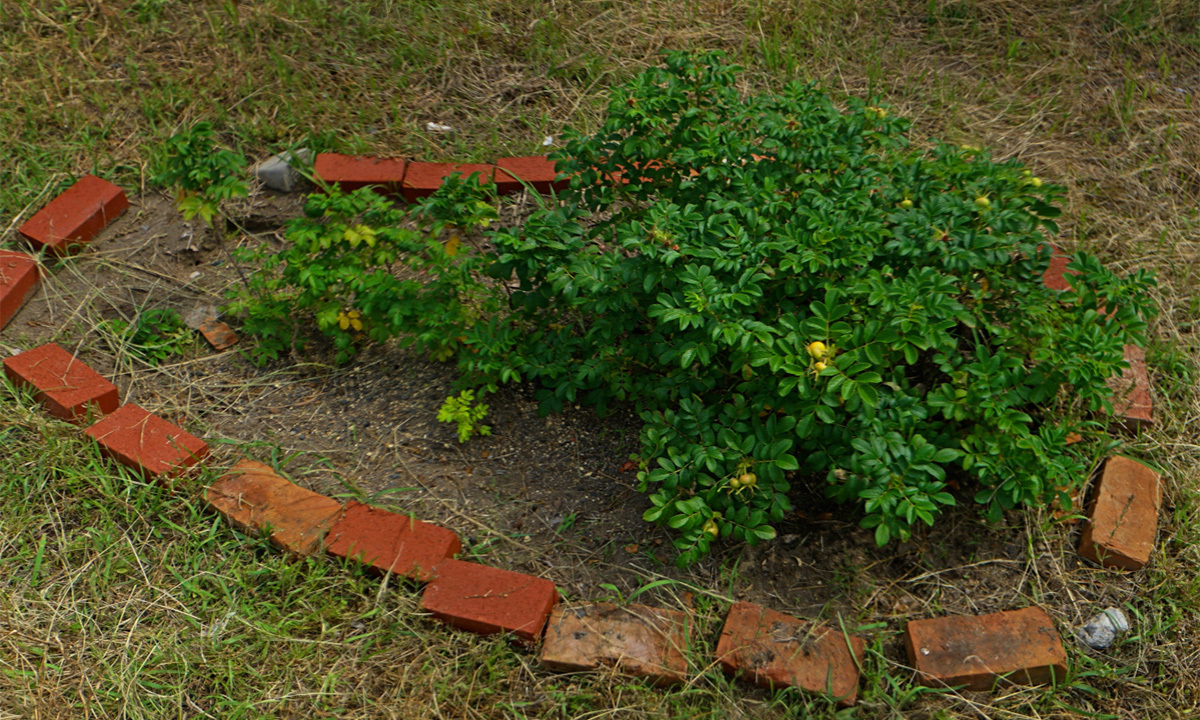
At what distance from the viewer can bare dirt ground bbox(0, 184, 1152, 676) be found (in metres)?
2.24

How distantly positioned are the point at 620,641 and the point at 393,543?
60cm

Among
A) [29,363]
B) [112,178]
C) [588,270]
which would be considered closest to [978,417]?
[588,270]

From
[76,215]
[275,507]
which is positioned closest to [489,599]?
[275,507]

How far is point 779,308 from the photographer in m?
2.22

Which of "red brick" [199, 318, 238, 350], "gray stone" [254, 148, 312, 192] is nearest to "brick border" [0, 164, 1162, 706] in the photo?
"red brick" [199, 318, 238, 350]

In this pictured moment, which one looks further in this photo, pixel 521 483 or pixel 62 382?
pixel 62 382

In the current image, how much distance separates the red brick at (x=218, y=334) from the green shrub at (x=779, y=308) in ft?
1.38

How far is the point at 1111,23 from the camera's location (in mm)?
3812

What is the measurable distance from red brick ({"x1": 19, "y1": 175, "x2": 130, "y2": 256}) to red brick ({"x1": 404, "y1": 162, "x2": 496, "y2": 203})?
1052 mm

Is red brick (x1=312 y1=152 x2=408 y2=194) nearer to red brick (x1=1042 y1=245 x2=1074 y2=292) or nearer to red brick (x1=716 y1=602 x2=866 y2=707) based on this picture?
red brick (x1=716 y1=602 x2=866 y2=707)

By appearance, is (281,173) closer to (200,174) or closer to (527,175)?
(200,174)

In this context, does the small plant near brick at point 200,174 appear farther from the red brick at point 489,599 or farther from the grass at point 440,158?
the red brick at point 489,599

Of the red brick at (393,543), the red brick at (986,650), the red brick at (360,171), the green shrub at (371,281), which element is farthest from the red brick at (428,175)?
the red brick at (986,650)

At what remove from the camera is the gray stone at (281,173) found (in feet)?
10.9
